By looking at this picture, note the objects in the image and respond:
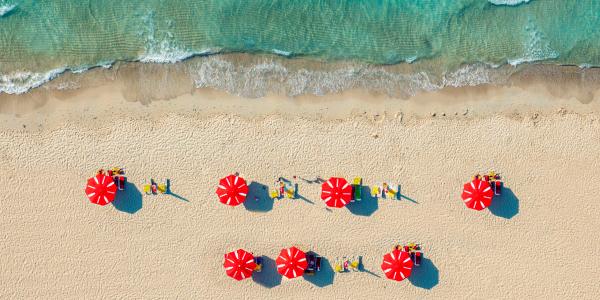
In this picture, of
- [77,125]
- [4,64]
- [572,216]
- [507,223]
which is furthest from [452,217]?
[4,64]

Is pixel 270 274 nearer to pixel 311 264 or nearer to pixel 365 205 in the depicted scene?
pixel 311 264

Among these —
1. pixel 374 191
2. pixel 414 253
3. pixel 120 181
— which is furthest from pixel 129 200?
pixel 414 253

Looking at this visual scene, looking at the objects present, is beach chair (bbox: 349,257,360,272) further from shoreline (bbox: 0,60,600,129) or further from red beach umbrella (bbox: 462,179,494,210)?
shoreline (bbox: 0,60,600,129)

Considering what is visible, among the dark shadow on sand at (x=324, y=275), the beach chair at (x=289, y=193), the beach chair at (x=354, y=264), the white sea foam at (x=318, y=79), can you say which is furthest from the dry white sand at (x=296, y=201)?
the white sea foam at (x=318, y=79)

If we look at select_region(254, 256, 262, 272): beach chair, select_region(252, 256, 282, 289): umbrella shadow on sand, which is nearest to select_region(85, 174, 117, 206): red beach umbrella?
select_region(254, 256, 262, 272): beach chair

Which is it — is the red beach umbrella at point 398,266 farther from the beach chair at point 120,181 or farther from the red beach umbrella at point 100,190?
the red beach umbrella at point 100,190

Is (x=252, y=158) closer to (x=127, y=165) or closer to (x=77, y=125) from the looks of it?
(x=127, y=165)
